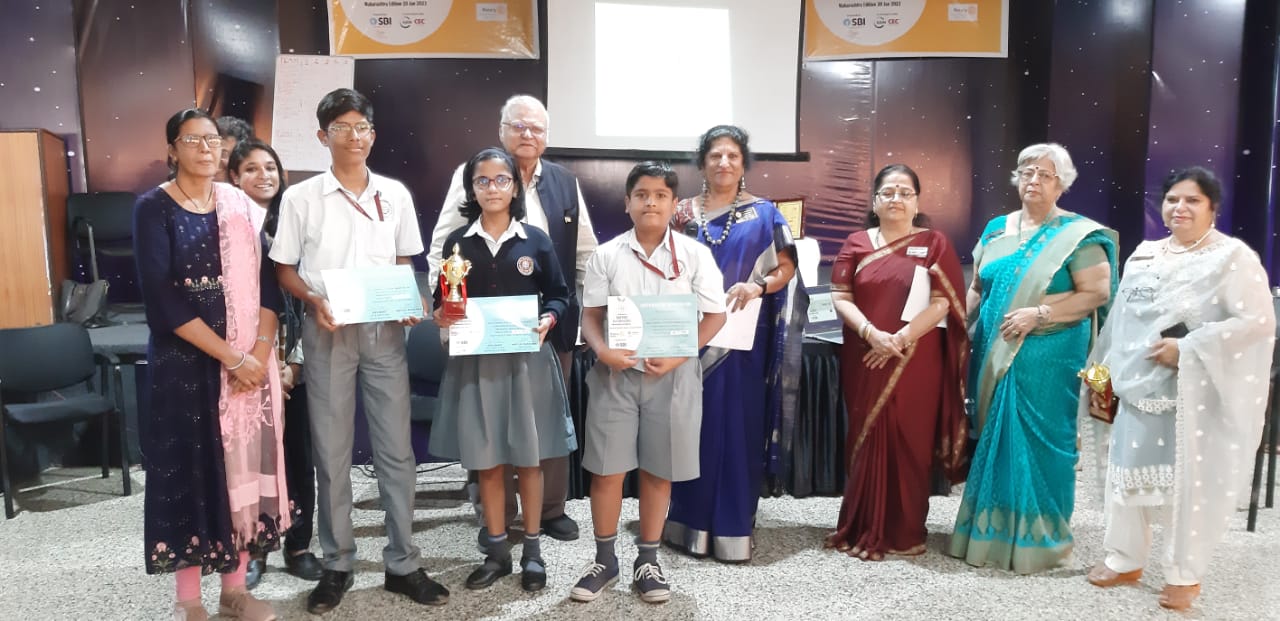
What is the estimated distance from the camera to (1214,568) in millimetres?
2834

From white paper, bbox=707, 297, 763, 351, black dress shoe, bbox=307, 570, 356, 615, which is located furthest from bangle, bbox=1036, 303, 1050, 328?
black dress shoe, bbox=307, 570, 356, 615

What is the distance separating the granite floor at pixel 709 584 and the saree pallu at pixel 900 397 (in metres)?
0.19

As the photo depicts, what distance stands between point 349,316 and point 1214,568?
324cm

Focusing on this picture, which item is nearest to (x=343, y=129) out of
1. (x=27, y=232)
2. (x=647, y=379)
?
(x=647, y=379)

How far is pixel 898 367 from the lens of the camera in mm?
2775

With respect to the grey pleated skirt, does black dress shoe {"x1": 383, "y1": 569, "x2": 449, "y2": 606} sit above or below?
below

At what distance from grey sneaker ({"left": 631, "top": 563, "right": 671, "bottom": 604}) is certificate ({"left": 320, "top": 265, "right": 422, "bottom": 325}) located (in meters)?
1.12

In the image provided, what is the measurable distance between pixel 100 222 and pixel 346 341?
11.0 feet

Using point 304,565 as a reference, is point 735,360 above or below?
above

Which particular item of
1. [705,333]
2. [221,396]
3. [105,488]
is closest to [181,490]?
[221,396]

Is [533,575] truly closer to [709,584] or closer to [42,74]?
[709,584]

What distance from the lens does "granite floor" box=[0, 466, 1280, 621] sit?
242 centimetres

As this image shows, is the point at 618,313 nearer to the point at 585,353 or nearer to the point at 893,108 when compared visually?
the point at 585,353

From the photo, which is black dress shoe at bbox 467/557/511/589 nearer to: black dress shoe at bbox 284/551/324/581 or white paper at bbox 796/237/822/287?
black dress shoe at bbox 284/551/324/581
